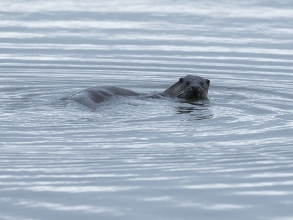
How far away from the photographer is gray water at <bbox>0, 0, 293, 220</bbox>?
7926 mm

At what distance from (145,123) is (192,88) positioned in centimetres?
303

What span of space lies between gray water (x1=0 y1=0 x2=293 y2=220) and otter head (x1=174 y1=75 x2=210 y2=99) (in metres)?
0.26

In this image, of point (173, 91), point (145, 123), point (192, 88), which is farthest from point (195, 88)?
point (145, 123)

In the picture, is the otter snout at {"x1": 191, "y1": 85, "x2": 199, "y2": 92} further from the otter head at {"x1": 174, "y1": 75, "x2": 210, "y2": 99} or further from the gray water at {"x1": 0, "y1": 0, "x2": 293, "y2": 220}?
the gray water at {"x1": 0, "y1": 0, "x2": 293, "y2": 220}

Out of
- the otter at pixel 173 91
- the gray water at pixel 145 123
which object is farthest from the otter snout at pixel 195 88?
the gray water at pixel 145 123

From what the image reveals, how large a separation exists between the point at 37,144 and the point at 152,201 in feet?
8.14

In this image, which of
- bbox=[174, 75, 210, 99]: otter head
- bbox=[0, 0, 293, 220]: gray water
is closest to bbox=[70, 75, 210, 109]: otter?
bbox=[174, 75, 210, 99]: otter head

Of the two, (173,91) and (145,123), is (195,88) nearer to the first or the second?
(173,91)

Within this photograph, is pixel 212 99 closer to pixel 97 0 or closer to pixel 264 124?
pixel 264 124

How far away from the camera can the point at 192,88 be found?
46.1 ft

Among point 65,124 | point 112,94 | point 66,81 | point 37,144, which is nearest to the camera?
point 37,144

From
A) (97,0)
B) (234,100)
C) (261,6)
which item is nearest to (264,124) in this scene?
(234,100)

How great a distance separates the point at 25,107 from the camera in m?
12.3

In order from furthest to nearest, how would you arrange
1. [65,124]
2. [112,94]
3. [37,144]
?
[112,94] < [65,124] < [37,144]
